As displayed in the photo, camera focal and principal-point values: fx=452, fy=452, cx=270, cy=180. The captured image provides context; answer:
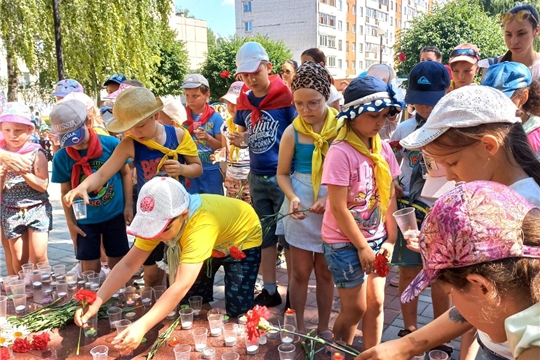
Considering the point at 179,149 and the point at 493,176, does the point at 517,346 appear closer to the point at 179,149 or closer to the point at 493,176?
the point at 493,176

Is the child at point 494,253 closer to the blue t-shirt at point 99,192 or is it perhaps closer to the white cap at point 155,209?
the white cap at point 155,209

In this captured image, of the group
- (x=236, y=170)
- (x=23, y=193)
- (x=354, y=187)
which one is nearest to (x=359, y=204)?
(x=354, y=187)

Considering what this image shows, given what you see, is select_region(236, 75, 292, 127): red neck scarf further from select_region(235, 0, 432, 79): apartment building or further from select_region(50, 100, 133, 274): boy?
select_region(235, 0, 432, 79): apartment building

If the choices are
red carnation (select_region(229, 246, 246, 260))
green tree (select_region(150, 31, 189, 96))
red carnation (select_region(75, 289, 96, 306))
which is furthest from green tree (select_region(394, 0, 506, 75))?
red carnation (select_region(75, 289, 96, 306))

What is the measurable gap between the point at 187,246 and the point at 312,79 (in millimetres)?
1359

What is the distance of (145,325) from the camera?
2266 millimetres

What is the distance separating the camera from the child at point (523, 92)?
2.42m

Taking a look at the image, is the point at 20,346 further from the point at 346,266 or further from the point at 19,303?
the point at 346,266

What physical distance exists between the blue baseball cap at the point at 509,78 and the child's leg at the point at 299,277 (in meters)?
1.53

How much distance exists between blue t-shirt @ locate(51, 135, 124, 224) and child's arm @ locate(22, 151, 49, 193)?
0.48 metres

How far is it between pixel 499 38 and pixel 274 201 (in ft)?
67.2

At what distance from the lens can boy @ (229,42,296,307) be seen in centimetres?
370

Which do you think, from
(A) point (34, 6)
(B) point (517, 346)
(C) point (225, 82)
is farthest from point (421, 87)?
(C) point (225, 82)

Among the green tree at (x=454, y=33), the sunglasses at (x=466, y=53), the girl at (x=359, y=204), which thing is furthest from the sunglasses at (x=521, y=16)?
the green tree at (x=454, y=33)
